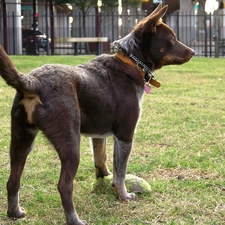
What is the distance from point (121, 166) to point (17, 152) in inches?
35.4

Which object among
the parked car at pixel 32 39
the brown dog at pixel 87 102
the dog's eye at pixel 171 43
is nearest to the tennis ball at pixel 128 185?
the brown dog at pixel 87 102

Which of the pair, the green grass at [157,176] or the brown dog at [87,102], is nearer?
the brown dog at [87,102]

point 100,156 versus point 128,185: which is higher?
point 100,156

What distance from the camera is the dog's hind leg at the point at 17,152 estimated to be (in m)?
3.55

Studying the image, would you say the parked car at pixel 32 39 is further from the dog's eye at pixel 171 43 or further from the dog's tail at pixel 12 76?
the dog's tail at pixel 12 76

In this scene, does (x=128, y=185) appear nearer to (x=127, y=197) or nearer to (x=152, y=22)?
(x=127, y=197)

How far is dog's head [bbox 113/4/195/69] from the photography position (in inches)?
165

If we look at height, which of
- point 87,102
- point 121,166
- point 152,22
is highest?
point 152,22

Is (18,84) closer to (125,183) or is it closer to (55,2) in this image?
(125,183)

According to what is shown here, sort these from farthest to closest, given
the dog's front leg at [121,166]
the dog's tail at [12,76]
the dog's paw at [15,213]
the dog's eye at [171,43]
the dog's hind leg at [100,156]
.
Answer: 1. the dog's hind leg at [100,156]
2. the dog's eye at [171,43]
3. the dog's front leg at [121,166]
4. the dog's paw at [15,213]
5. the dog's tail at [12,76]

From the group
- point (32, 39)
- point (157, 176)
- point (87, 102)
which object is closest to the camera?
point (87, 102)

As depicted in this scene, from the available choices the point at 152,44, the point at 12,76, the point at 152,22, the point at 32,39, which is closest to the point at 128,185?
the point at 152,44

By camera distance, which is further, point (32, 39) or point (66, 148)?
point (32, 39)

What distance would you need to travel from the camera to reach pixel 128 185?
437 cm
